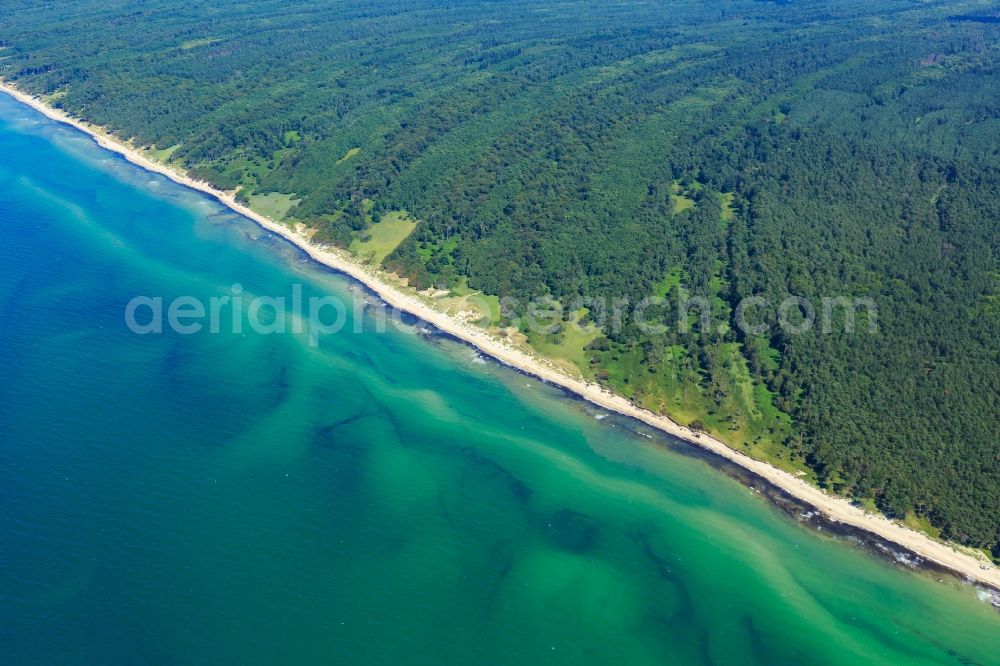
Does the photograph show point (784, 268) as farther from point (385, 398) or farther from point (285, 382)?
point (285, 382)

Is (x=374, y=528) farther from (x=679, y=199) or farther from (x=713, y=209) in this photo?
(x=679, y=199)

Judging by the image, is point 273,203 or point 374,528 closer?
point 374,528

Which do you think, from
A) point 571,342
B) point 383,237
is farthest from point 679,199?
point 383,237

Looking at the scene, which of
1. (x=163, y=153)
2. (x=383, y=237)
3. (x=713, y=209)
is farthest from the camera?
(x=163, y=153)

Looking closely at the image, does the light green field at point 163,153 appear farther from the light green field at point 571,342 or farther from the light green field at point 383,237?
the light green field at point 571,342

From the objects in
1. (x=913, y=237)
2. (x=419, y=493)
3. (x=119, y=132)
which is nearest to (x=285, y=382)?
(x=419, y=493)

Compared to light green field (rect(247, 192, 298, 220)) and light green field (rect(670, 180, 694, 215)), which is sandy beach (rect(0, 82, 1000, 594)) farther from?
light green field (rect(670, 180, 694, 215))

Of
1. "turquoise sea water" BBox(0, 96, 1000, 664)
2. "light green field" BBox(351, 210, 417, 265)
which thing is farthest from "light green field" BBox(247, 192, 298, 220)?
"turquoise sea water" BBox(0, 96, 1000, 664)

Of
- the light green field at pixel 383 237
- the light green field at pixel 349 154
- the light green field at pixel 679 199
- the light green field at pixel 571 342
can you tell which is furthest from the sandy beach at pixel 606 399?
the light green field at pixel 679 199
